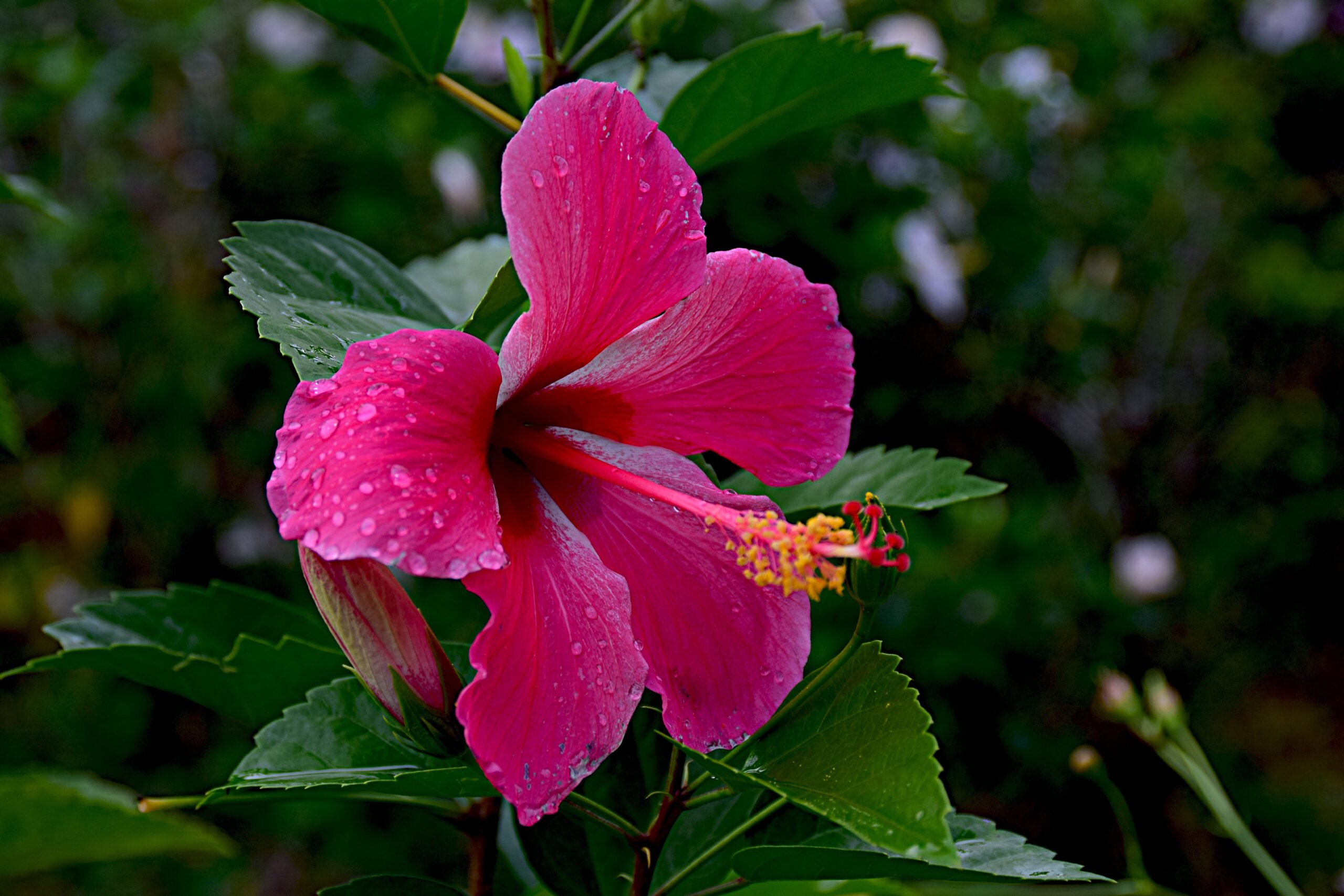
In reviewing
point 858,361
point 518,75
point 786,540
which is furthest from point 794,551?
point 858,361

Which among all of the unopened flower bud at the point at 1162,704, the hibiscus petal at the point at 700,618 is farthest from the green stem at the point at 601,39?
the unopened flower bud at the point at 1162,704

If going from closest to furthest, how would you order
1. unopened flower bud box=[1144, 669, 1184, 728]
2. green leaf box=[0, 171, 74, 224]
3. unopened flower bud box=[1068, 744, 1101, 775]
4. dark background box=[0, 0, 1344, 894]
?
green leaf box=[0, 171, 74, 224]
unopened flower bud box=[1068, 744, 1101, 775]
unopened flower bud box=[1144, 669, 1184, 728]
dark background box=[0, 0, 1344, 894]

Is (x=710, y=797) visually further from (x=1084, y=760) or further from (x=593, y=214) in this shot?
(x=1084, y=760)

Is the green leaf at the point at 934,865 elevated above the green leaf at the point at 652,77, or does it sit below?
below

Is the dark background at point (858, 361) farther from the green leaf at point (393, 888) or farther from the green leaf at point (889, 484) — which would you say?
the green leaf at point (393, 888)

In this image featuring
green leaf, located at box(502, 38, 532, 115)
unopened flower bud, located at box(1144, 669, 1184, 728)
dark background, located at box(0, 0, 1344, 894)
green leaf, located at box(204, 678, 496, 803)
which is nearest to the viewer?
green leaf, located at box(204, 678, 496, 803)

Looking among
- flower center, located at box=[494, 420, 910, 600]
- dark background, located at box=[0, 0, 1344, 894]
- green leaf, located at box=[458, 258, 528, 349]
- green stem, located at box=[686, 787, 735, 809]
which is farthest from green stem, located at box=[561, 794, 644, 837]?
dark background, located at box=[0, 0, 1344, 894]

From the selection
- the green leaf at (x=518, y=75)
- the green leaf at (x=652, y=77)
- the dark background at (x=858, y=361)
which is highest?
the green leaf at (x=518, y=75)

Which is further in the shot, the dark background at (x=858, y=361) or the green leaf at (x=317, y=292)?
the dark background at (x=858, y=361)

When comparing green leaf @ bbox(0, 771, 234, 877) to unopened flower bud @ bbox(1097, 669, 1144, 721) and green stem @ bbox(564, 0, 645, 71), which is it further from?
unopened flower bud @ bbox(1097, 669, 1144, 721)
